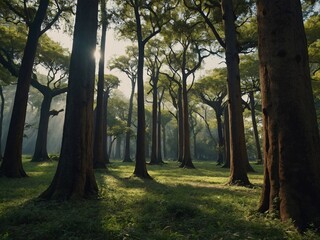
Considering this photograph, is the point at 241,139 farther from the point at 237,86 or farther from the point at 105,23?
the point at 105,23

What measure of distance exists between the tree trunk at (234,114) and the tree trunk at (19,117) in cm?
951

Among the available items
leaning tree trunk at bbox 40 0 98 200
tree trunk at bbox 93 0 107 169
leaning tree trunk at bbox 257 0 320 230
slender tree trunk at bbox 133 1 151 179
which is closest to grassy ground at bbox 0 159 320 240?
leaning tree trunk at bbox 257 0 320 230

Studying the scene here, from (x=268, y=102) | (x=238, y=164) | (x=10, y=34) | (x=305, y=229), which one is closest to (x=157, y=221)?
(x=305, y=229)

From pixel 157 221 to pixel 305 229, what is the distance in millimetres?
2423

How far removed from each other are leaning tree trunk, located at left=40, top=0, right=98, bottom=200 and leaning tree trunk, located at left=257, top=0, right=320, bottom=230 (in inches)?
182

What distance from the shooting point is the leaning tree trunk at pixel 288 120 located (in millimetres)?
4375

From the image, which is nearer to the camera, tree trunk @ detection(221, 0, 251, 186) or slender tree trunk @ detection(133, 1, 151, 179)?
tree trunk @ detection(221, 0, 251, 186)

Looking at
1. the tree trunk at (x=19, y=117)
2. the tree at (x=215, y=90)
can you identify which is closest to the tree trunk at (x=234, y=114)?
the tree trunk at (x=19, y=117)

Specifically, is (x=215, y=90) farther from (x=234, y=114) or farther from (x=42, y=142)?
(x=234, y=114)

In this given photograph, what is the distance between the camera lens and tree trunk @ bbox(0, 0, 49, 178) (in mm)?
12677

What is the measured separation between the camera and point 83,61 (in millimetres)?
8094

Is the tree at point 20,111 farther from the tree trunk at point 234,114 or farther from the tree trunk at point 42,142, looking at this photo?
the tree trunk at point 42,142

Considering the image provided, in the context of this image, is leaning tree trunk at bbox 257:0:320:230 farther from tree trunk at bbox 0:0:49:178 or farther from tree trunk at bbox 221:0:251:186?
tree trunk at bbox 0:0:49:178

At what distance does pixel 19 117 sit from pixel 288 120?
40.6 feet
